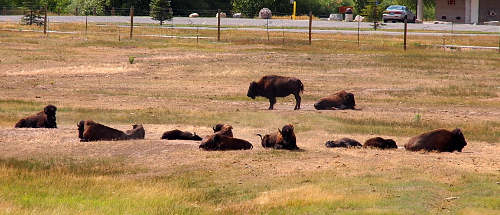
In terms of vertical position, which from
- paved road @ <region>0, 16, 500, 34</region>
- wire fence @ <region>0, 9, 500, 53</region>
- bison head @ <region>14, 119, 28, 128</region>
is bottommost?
bison head @ <region>14, 119, 28, 128</region>

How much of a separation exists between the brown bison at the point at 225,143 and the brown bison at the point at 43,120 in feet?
17.6

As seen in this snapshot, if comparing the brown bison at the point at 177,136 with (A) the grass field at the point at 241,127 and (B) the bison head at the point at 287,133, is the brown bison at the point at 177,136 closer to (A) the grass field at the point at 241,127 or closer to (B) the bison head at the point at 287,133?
(A) the grass field at the point at 241,127

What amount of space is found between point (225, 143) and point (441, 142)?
457 cm

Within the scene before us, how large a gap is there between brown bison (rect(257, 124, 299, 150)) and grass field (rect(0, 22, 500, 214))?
33cm

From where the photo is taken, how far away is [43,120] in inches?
728

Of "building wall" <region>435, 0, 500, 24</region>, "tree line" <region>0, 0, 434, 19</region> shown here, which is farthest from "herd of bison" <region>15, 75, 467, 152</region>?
"building wall" <region>435, 0, 500, 24</region>

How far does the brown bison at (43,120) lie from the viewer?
18188mm

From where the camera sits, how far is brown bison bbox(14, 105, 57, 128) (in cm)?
1819

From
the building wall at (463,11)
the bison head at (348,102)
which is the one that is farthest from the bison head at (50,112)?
the building wall at (463,11)

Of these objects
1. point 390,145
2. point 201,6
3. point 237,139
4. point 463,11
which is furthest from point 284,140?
point 201,6

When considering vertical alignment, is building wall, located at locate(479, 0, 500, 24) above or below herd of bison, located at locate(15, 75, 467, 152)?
above

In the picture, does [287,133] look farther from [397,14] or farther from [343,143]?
[397,14]

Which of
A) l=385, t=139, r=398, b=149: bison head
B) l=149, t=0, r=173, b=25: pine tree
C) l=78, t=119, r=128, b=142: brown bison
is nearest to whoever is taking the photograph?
l=385, t=139, r=398, b=149: bison head

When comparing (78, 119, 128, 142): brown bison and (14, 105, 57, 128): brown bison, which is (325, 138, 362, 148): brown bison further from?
(14, 105, 57, 128): brown bison
